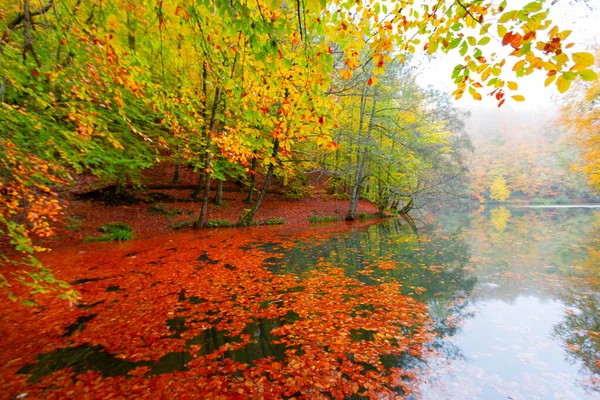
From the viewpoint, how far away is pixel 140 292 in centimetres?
476

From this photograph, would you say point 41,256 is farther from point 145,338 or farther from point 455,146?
point 455,146

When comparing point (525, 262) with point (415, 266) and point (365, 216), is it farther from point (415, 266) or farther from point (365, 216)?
point (365, 216)

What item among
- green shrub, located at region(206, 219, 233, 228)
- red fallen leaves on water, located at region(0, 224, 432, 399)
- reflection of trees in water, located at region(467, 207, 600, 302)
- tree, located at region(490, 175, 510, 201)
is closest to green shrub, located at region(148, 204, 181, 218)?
green shrub, located at region(206, 219, 233, 228)

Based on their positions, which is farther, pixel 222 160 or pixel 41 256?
pixel 222 160

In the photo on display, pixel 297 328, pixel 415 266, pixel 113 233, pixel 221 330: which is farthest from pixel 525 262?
pixel 113 233

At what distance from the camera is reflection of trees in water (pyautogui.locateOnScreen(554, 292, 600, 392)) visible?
320 cm

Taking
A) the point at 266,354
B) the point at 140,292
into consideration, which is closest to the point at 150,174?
the point at 140,292

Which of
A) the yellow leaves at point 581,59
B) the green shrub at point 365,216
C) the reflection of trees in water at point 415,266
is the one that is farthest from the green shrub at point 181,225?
the yellow leaves at point 581,59

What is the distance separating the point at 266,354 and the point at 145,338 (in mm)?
1660

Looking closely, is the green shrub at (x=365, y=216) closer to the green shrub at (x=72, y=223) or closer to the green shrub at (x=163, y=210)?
the green shrub at (x=163, y=210)

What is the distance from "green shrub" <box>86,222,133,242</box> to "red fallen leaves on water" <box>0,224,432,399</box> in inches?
104

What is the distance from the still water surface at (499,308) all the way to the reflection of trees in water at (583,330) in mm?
12

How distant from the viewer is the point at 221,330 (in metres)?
3.57

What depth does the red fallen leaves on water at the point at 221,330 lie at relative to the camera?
253 centimetres
